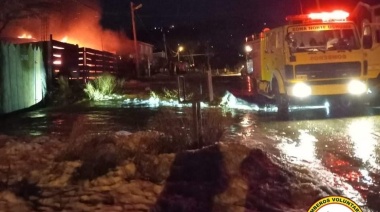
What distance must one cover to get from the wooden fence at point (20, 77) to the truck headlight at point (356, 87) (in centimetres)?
860

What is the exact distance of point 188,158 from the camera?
6.91m

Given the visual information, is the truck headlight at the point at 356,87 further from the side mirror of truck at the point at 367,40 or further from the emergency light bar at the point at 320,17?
the emergency light bar at the point at 320,17

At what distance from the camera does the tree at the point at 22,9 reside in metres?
32.7

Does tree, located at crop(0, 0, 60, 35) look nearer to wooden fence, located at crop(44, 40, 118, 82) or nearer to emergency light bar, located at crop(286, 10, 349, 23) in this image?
wooden fence, located at crop(44, 40, 118, 82)

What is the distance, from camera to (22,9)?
114 feet

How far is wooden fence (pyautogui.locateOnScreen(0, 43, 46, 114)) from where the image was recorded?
13.0 metres

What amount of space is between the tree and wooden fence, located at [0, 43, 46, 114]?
18059 mm

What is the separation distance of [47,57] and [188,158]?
11.2 m

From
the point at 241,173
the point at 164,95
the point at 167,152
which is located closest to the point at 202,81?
the point at 167,152

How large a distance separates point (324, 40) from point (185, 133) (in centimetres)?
692

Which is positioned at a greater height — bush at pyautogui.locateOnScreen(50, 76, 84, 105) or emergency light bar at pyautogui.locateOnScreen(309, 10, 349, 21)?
emergency light bar at pyautogui.locateOnScreen(309, 10, 349, 21)

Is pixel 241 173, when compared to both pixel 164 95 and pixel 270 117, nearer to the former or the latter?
pixel 270 117

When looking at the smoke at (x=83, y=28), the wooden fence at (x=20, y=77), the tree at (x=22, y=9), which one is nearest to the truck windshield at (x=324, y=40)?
the wooden fence at (x=20, y=77)

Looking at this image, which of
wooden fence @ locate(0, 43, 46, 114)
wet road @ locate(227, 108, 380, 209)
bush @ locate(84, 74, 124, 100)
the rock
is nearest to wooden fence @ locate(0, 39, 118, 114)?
wooden fence @ locate(0, 43, 46, 114)
